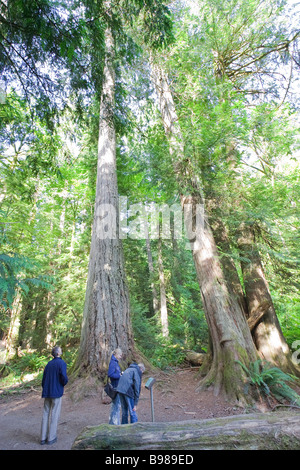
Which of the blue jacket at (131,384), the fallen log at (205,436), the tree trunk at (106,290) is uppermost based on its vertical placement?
the tree trunk at (106,290)

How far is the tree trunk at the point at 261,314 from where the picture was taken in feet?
22.6

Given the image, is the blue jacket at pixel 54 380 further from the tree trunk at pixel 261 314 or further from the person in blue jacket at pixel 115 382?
the tree trunk at pixel 261 314

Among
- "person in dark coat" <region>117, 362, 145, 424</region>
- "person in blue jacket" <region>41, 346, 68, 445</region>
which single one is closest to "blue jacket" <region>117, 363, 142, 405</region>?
"person in dark coat" <region>117, 362, 145, 424</region>

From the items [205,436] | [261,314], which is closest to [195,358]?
[261,314]

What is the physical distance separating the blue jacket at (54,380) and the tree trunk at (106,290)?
2.58 m

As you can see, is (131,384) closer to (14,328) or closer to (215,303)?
(215,303)

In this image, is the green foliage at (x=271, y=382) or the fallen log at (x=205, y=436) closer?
the fallen log at (x=205, y=436)

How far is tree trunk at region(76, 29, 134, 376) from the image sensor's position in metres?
6.51

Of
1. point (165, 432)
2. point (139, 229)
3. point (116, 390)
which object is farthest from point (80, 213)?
point (165, 432)

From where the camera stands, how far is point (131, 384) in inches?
159

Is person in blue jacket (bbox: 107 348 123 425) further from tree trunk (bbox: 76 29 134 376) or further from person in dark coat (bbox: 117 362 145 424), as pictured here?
tree trunk (bbox: 76 29 134 376)

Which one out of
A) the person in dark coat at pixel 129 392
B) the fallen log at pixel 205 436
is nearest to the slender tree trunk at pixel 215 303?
the person in dark coat at pixel 129 392

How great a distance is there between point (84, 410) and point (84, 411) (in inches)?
2.0

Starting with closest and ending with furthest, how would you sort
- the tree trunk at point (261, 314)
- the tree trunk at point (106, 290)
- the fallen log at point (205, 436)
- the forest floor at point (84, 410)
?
the fallen log at point (205, 436)
the forest floor at point (84, 410)
the tree trunk at point (106, 290)
the tree trunk at point (261, 314)
